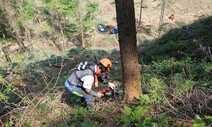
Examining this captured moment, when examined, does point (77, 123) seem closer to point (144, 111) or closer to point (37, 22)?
point (144, 111)

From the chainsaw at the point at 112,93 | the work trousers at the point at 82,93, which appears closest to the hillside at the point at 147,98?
the chainsaw at the point at 112,93

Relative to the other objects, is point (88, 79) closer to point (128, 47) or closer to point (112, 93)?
point (112, 93)

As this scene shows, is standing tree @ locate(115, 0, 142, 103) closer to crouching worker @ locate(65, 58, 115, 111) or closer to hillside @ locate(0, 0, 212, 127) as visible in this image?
hillside @ locate(0, 0, 212, 127)

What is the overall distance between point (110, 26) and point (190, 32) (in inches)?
783

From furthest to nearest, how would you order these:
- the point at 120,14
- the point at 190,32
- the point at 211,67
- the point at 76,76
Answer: the point at 190,32
the point at 211,67
the point at 76,76
the point at 120,14

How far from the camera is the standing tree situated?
5110 mm

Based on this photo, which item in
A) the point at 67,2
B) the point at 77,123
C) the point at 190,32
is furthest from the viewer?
the point at 67,2

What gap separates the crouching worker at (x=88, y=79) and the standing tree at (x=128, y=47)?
85cm

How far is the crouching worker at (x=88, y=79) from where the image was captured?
6.35 meters

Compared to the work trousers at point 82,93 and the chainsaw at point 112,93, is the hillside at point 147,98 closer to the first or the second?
the chainsaw at point 112,93

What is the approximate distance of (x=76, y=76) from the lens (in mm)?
6602

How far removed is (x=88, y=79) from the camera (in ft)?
20.7

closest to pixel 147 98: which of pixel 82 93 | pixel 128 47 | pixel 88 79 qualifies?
pixel 128 47

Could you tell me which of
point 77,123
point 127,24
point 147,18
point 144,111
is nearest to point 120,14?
point 127,24
